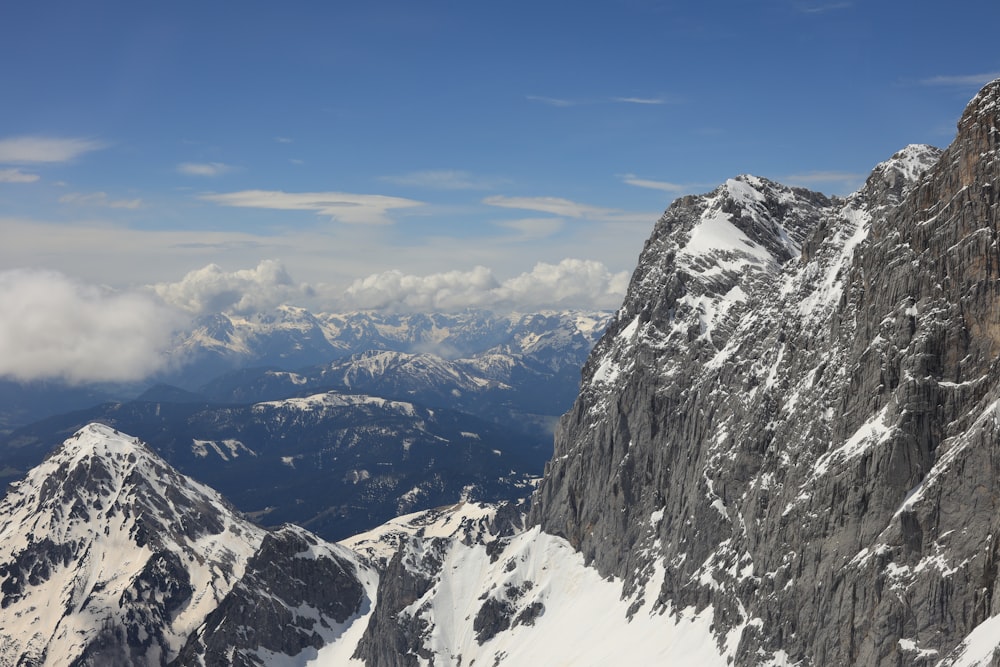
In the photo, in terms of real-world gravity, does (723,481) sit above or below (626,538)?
above

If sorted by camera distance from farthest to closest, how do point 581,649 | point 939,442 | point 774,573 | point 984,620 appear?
point 581,649 < point 774,573 < point 939,442 < point 984,620

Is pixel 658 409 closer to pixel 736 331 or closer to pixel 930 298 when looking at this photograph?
pixel 736 331

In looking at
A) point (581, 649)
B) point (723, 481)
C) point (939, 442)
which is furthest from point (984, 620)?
point (581, 649)

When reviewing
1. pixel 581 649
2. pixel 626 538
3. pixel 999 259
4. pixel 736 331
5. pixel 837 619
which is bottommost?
pixel 581 649

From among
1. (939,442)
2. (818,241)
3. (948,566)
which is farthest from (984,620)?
(818,241)

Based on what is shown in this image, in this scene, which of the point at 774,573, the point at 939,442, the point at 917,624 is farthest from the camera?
the point at 774,573

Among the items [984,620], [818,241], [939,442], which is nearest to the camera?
[984,620]

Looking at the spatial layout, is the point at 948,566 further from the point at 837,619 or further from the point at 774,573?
the point at 774,573

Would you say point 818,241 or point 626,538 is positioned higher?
point 818,241

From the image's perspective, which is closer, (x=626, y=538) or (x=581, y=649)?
(x=581, y=649)
